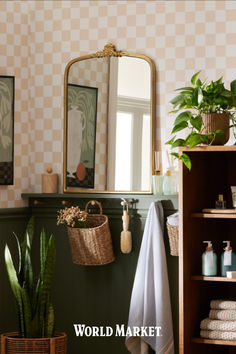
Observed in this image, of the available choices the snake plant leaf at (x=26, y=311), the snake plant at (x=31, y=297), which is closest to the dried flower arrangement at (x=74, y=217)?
the snake plant at (x=31, y=297)

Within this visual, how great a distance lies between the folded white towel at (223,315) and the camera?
140 inches

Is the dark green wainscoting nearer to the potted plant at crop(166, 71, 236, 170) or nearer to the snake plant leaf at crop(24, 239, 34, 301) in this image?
the snake plant leaf at crop(24, 239, 34, 301)

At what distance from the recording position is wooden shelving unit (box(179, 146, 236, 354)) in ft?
11.5

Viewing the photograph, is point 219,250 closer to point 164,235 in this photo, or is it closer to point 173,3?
point 164,235

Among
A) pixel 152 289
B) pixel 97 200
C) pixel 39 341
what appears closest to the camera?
pixel 39 341

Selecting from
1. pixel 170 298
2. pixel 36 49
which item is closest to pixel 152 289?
pixel 170 298

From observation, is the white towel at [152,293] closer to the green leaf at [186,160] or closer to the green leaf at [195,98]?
the green leaf at [186,160]

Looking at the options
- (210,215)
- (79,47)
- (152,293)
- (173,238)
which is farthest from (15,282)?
(79,47)

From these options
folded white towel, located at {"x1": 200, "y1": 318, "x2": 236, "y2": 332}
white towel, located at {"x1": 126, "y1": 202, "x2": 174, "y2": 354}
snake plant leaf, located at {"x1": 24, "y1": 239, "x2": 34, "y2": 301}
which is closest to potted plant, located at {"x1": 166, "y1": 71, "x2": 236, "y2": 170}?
white towel, located at {"x1": 126, "y1": 202, "x2": 174, "y2": 354}

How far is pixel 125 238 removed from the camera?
4.15 meters

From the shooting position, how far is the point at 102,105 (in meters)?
4.37

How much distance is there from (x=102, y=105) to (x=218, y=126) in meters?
1.13

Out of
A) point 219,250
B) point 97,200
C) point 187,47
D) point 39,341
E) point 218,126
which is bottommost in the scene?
point 39,341

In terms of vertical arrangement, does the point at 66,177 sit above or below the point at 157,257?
above
